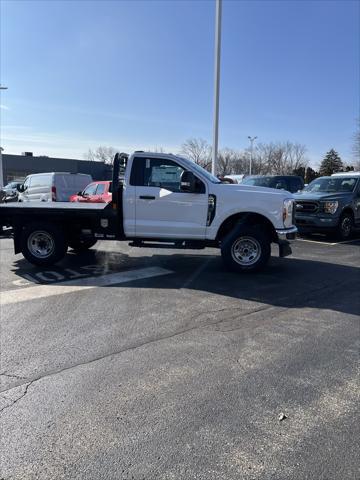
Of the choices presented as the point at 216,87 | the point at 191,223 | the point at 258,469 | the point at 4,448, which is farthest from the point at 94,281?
the point at 216,87

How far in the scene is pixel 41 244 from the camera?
8250mm

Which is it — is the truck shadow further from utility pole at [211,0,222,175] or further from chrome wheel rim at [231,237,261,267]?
utility pole at [211,0,222,175]

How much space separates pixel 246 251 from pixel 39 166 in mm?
63519

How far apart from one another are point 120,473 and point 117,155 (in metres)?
6.59

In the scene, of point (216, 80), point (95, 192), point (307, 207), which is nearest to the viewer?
point (307, 207)

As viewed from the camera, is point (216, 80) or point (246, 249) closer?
point (246, 249)

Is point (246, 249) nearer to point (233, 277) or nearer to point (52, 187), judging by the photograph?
point (233, 277)

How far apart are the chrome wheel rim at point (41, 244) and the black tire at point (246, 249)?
3.39m

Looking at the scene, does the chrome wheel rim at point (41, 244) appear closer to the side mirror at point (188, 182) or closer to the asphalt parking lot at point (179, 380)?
the asphalt parking lot at point (179, 380)

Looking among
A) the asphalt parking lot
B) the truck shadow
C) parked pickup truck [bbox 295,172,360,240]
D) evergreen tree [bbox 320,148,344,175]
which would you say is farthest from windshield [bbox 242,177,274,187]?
evergreen tree [bbox 320,148,344,175]

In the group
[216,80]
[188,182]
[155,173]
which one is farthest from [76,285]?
[216,80]

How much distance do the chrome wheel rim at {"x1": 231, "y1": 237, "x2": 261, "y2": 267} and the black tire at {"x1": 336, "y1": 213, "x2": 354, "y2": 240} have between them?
17.2 feet

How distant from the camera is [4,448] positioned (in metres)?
2.68

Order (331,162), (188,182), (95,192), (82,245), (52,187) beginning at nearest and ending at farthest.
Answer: (188,182) → (82,245) → (95,192) → (52,187) → (331,162)
